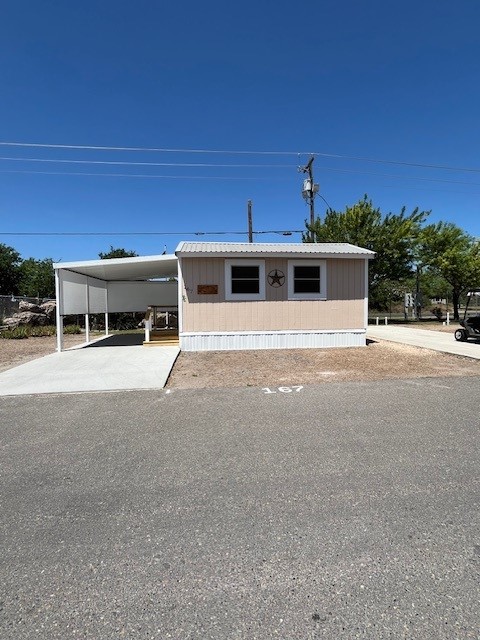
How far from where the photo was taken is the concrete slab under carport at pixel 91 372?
20.6 feet

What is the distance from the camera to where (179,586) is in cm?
188

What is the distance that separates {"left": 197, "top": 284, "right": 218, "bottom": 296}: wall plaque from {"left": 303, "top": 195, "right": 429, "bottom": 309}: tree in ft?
43.0

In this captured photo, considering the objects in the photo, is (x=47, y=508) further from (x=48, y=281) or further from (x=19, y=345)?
(x=48, y=281)

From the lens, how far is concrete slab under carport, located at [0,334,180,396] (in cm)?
628

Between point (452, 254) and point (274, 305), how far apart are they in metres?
15.8

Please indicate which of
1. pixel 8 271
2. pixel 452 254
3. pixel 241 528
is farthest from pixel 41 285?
pixel 241 528

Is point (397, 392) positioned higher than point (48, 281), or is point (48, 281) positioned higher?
point (48, 281)

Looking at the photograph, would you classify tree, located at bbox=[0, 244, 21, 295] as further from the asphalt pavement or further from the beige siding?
the asphalt pavement

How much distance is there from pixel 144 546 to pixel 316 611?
40.6 inches

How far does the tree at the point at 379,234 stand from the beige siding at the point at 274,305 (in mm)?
11429

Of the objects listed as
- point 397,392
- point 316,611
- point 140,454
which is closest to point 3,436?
point 140,454

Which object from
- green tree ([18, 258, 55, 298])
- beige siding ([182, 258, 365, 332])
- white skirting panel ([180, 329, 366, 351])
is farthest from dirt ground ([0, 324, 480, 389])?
green tree ([18, 258, 55, 298])

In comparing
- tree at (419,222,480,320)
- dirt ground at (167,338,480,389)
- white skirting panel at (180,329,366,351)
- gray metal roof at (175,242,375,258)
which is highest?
tree at (419,222,480,320)

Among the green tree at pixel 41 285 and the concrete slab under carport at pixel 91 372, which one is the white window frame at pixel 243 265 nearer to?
the concrete slab under carport at pixel 91 372
